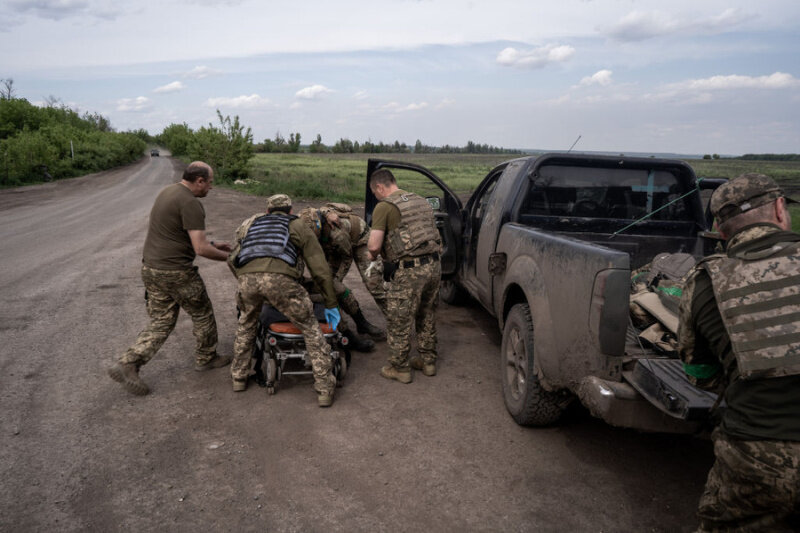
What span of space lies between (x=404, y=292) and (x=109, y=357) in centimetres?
292

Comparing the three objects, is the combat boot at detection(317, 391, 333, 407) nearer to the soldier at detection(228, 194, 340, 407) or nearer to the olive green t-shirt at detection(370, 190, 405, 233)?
the soldier at detection(228, 194, 340, 407)

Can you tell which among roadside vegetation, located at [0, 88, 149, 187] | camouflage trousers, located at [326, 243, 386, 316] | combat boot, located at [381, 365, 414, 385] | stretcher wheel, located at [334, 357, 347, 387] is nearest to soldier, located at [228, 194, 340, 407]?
stretcher wheel, located at [334, 357, 347, 387]

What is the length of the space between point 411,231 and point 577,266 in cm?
172

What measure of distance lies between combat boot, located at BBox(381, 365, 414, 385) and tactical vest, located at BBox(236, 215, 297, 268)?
1365mm

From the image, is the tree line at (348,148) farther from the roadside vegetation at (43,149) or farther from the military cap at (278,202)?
the military cap at (278,202)

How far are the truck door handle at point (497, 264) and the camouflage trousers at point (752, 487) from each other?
2.52m

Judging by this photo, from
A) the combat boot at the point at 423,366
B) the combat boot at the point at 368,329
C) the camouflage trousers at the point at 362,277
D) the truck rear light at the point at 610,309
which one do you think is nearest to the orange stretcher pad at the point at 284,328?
the camouflage trousers at the point at 362,277

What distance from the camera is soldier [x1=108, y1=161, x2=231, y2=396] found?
14.3 feet

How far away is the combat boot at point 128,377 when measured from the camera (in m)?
4.27

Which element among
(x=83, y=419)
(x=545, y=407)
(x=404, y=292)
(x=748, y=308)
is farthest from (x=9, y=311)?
(x=748, y=308)

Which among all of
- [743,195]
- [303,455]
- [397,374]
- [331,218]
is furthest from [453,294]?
[743,195]

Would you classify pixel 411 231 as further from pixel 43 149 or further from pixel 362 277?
pixel 43 149

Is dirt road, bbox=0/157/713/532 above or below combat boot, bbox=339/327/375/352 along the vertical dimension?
below

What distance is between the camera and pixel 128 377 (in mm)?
4297
